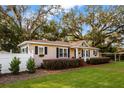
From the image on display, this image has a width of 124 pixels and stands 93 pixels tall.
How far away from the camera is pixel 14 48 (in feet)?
101

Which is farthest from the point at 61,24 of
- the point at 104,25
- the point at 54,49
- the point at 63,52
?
the point at 54,49

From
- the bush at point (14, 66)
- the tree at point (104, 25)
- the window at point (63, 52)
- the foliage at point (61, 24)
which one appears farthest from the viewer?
the tree at point (104, 25)

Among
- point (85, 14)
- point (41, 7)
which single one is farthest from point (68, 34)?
point (41, 7)

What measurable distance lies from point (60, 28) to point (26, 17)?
576 cm

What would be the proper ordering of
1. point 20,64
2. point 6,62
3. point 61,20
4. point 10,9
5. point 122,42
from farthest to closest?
point 122,42
point 61,20
point 10,9
point 20,64
point 6,62

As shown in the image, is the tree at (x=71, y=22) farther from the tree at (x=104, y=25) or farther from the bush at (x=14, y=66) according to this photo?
the bush at (x=14, y=66)

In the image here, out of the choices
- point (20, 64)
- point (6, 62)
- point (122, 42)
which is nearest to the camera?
point (6, 62)

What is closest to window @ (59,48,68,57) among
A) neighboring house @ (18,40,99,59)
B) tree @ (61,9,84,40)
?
neighboring house @ (18,40,99,59)

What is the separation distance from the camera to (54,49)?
20.2 meters

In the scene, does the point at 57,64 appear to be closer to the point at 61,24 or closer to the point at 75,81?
the point at 75,81

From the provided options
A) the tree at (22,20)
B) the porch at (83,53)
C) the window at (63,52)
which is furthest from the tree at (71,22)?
the window at (63,52)

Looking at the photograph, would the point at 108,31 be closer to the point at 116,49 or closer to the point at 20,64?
the point at 116,49


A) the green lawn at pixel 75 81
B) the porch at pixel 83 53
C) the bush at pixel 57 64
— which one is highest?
the porch at pixel 83 53

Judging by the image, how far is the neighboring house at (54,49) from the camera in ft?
60.3
